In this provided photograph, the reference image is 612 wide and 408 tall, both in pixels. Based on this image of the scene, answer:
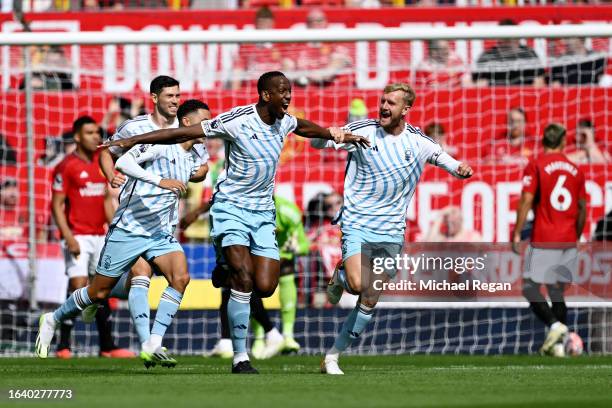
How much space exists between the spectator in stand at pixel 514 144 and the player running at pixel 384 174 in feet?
21.1

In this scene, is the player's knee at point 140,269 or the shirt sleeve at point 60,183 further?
the shirt sleeve at point 60,183

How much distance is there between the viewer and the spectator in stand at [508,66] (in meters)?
16.1

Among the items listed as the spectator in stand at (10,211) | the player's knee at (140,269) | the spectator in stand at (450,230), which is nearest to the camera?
the player's knee at (140,269)

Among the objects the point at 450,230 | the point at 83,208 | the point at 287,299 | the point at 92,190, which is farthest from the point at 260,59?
the point at 287,299

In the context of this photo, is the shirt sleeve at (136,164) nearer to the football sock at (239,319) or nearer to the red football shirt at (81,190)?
the football sock at (239,319)

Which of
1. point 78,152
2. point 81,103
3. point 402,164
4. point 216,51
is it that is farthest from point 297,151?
point 402,164

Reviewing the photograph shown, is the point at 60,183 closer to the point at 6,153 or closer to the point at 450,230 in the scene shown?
the point at 6,153

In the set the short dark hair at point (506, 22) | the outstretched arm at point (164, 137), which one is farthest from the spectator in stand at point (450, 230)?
the outstretched arm at point (164, 137)

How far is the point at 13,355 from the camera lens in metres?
13.2

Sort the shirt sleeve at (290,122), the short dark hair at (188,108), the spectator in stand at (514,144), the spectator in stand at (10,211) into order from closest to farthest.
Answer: the shirt sleeve at (290,122) < the short dark hair at (188,108) < the spectator in stand at (10,211) < the spectator in stand at (514,144)

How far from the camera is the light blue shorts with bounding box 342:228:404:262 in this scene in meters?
9.98

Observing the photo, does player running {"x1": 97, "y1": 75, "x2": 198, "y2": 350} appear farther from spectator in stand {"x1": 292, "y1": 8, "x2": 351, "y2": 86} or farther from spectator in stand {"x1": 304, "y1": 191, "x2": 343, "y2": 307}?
spectator in stand {"x1": 292, "y1": 8, "x2": 351, "y2": 86}

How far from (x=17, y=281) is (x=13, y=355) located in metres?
1.59

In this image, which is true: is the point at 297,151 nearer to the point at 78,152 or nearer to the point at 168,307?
the point at 78,152
